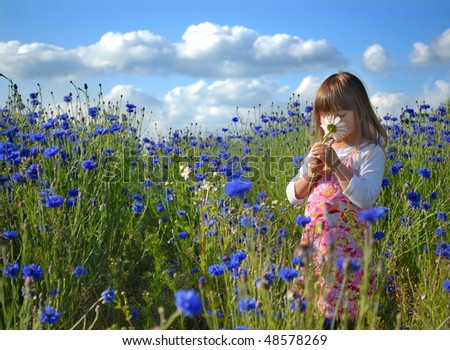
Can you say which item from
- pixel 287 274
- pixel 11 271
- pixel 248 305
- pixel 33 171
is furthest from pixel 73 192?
pixel 287 274

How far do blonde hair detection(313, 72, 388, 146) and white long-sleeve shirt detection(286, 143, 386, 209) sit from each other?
0.08 meters

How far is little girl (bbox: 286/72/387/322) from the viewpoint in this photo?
88.4 inches

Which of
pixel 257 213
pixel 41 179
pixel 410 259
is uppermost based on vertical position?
pixel 41 179

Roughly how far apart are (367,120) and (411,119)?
3294 millimetres

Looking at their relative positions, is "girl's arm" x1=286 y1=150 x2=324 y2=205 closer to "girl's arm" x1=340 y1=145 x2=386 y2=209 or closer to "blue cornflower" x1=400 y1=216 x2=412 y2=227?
"girl's arm" x1=340 y1=145 x2=386 y2=209

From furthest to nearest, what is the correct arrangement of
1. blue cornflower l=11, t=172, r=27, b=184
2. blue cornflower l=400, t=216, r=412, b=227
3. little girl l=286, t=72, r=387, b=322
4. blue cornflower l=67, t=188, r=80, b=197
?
blue cornflower l=400, t=216, r=412, b=227 → blue cornflower l=11, t=172, r=27, b=184 → blue cornflower l=67, t=188, r=80, b=197 → little girl l=286, t=72, r=387, b=322

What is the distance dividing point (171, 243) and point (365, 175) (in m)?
1.65

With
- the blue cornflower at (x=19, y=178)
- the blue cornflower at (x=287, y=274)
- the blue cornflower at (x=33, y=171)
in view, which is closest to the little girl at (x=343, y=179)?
the blue cornflower at (x=287, y=274)

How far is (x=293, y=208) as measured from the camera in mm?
3443

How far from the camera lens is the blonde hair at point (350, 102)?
7.81ft

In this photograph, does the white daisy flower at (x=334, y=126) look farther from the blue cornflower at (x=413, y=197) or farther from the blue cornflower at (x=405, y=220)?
the blue cornflower at (x=405, y=220)

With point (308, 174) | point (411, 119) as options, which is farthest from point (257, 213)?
point (411, 119)

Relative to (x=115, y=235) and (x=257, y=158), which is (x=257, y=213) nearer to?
(x=115, y=235)

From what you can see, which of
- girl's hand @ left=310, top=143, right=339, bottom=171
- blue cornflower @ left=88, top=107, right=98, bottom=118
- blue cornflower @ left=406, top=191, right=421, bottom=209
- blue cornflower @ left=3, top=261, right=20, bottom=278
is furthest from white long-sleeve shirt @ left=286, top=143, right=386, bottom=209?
blue cornflower @ left=88, top=107, right=98, bottom=118
